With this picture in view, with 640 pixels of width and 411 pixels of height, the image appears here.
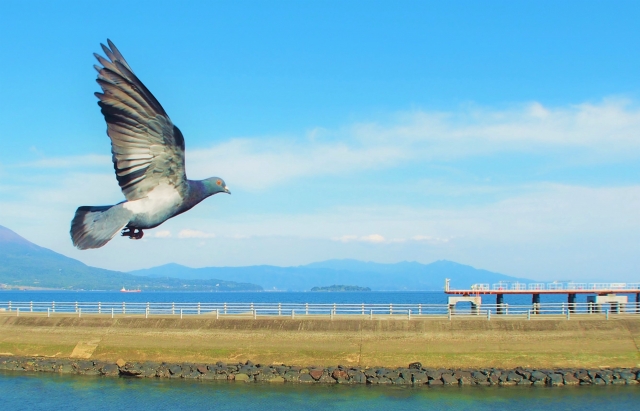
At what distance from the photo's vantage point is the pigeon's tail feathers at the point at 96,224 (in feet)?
12.8

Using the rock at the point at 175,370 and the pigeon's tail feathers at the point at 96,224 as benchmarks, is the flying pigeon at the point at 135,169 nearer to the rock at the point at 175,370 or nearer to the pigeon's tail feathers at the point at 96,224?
the pigeon's tail feathers at the point at 96,224

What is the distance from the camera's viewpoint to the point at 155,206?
13.0 feet

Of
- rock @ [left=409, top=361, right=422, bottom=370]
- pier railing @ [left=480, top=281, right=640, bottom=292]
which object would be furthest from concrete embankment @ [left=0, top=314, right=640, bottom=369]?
pier railing @ [left=480, top=281, right=640, bottom=292]

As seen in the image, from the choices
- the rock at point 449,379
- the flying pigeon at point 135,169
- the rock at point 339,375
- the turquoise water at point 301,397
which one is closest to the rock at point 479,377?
the turquoise water at point 301,397

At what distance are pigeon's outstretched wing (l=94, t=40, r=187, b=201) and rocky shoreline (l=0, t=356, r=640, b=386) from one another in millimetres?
30732

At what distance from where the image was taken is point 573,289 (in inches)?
2055

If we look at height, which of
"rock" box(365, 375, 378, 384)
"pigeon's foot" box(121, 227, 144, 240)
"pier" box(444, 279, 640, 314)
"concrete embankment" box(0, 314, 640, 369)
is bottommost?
"rock" box(365, 375, 378, 384)

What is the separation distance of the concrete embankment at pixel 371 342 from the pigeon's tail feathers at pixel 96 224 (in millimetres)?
32322

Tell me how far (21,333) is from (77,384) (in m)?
10.1

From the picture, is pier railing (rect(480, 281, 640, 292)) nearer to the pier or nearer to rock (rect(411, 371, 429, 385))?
the pier

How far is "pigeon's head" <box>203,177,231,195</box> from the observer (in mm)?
4029

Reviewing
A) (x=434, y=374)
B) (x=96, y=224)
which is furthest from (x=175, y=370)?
(x=96, y=224)

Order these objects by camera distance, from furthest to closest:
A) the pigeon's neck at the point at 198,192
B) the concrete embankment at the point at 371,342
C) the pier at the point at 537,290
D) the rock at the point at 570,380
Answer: the pier at the point at 537,290
the concrete embankment at the point at 371,342
the rock at the point at 570,380
the pigeon's neck at the point at 198,192

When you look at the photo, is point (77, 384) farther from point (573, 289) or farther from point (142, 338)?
point (573, 289)
